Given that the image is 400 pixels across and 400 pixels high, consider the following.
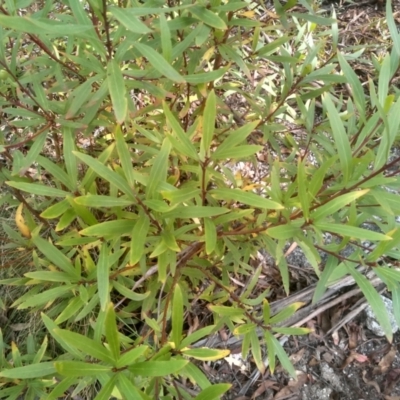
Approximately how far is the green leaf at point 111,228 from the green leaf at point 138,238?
1.3 inches

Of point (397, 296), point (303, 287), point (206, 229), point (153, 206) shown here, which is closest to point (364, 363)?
point (303, 287)

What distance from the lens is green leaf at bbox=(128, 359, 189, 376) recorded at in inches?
33.7

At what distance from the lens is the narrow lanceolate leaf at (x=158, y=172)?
1078 millimetres

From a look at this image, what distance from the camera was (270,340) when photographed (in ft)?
4.60

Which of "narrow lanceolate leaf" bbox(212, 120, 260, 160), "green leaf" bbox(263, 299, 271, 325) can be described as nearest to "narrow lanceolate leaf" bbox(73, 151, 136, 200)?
"narrow lanceolate leaf" bbox(212, 120, 260, 160)

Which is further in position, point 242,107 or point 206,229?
A: point 242,107

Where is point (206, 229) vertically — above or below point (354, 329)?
above

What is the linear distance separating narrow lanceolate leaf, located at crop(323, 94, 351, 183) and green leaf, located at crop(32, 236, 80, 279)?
80cm

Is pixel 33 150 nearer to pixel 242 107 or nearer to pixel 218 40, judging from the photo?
pixel 218 40

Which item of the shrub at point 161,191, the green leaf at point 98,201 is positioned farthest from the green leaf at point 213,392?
the green leaf at point 98,201

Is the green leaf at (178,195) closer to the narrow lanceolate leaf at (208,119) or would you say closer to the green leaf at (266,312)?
the narrow lanceolate leaf at (208,119)

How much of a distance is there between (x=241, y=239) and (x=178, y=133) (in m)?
0.73

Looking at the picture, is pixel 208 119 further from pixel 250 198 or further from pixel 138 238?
pixel 138 238

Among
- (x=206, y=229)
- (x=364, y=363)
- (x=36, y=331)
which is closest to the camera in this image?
(x=206, y=229)
